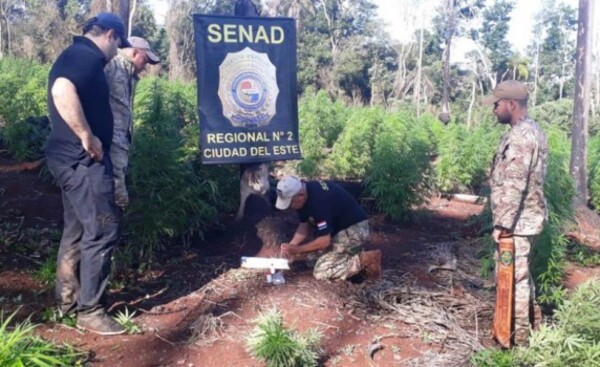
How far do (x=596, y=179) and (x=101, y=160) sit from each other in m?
8.79

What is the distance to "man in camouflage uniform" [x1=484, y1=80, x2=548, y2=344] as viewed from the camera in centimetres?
405

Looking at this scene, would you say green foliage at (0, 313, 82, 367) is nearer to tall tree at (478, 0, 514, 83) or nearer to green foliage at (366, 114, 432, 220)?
green foliage at (366, 114, 432, 220)

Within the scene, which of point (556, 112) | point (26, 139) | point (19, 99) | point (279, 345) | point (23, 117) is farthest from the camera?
point (556, 112)

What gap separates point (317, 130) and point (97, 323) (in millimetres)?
7575

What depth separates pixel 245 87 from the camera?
224 inches

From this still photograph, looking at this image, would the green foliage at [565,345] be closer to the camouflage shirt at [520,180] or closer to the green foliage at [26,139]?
the camouflage shirt at [520,180]

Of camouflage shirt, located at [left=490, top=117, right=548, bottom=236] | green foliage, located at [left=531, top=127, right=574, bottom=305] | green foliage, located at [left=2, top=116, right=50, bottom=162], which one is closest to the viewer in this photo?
camouflage shirt, located at [left=490, top=117, right=548, bottom=236]

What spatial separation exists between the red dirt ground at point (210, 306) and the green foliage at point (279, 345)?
130 millimetres

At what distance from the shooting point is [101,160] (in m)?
3.87

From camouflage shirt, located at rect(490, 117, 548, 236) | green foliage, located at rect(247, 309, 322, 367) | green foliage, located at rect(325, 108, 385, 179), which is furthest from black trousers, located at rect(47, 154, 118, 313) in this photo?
green foliage, located at rect(325, 108, 385, 179)

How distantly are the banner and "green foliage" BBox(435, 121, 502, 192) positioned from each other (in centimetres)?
502

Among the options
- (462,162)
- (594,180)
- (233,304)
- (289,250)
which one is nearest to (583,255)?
(594,180)

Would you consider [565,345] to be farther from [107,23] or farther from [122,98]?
[107,23]

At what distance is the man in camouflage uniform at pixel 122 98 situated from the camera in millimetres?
4352
